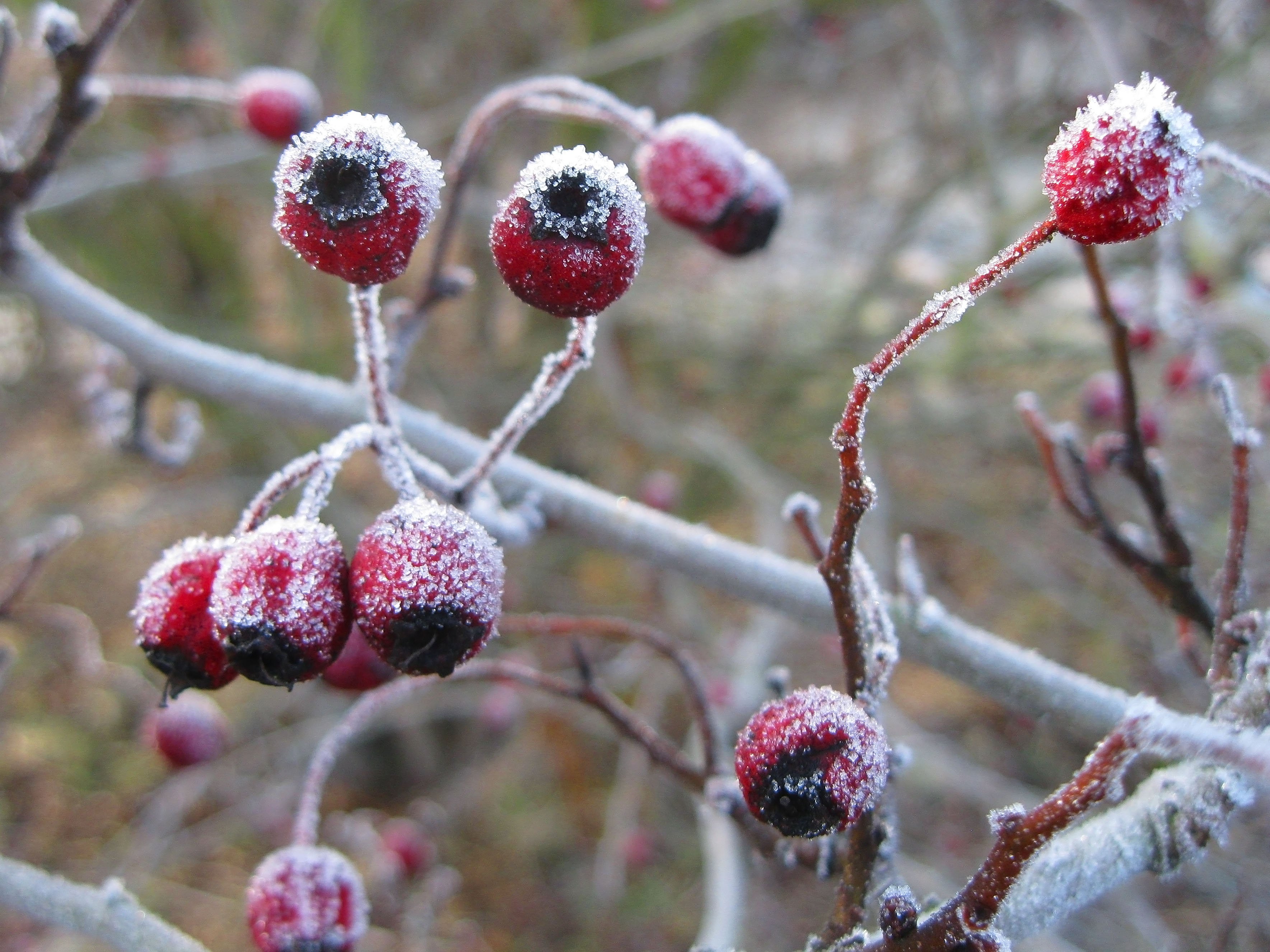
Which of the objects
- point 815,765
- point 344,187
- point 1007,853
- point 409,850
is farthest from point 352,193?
point 409,850

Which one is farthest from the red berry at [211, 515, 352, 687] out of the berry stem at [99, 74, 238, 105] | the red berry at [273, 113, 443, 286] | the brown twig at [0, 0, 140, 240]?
the berry stem at [99, 74, 238, 105]

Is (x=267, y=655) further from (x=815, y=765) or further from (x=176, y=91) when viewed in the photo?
(x=176, y=91)

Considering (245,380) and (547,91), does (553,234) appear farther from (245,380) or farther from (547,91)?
(245,380)

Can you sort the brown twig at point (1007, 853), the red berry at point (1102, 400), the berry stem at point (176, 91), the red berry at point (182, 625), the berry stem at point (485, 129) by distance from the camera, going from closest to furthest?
the brown twig at point (1007, 853)
the red berry at point (182, 625)
the berry stem at point (485, 129)
the berry stem at point (176, 91)
the red berry at point (1102, 400)

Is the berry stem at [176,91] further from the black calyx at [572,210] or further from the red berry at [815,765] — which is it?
the red berry at [815,765]

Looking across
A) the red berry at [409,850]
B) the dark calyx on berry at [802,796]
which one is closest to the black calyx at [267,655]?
the dark calyx on berry at [802,796]

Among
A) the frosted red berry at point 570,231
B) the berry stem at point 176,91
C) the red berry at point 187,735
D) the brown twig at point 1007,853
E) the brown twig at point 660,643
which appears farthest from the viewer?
the red berry at point 187,735

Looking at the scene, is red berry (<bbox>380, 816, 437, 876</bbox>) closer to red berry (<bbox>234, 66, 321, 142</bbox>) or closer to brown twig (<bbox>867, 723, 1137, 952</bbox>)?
red berry (<bbox>234, 66, 321, 142</bbox>)
